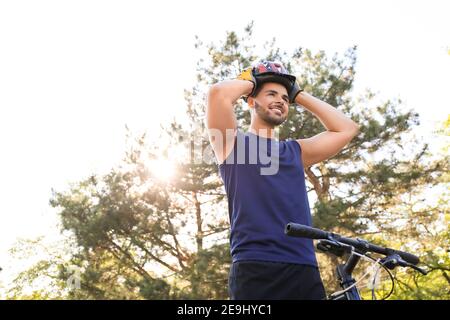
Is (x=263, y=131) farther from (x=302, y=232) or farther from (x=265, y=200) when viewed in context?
(x=302, y=232)

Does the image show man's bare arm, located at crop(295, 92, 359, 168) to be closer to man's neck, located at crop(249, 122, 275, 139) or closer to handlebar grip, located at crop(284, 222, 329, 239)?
man's neck, located at crop(249, 122, 275, 139)

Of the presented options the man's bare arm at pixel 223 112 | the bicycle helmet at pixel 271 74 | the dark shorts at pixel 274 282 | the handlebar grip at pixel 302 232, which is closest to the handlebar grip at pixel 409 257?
the handlebar grip at pixel 302 232

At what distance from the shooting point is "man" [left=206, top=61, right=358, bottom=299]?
201 centimetres

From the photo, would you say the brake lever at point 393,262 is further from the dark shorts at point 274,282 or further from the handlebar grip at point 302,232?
the dark shorts at point 274,282

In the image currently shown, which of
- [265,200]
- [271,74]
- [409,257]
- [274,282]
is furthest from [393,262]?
[271,74]

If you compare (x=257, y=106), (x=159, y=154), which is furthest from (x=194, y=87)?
(x=257, y=106)

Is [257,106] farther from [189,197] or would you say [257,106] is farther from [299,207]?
[189,197]

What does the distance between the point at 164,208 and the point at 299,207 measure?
36.5 ft

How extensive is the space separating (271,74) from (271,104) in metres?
0.15

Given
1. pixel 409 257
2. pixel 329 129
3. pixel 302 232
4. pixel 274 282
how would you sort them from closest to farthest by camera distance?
1. pixel 302 232
2. pixel 409 257
3. pixel 274 282
4. pixel 329 129

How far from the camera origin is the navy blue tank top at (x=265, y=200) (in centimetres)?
206

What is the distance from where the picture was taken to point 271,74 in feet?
8.02

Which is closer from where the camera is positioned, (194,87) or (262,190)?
(262,190)

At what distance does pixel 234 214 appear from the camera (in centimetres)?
223
